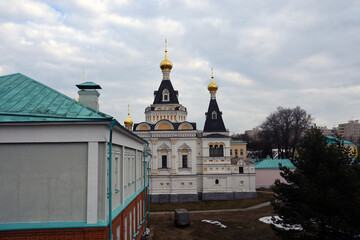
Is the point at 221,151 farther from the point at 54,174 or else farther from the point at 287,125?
the point at 54,174

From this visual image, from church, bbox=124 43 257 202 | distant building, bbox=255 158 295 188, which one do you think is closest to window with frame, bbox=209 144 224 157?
church, bbox=124 43 257 202

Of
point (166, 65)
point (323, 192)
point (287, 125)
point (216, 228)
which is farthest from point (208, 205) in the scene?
point (287, 125)

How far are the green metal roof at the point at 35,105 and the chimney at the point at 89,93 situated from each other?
2443mm

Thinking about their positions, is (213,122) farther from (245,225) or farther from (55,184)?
(55,184)

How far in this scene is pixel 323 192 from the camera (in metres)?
11.1

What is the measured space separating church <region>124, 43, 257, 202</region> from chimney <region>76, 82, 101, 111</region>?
18.5 meters

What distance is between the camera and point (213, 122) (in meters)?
33.0

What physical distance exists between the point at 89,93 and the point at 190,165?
64.8ft

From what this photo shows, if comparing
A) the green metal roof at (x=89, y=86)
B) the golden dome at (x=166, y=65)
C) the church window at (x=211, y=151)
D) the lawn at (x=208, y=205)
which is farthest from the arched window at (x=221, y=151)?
the green metal roof at (x=89, y=86)

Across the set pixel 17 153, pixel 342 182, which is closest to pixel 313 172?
pixel 342 182

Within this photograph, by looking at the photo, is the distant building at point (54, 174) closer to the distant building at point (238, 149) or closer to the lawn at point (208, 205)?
the lawn at point (208, 205)

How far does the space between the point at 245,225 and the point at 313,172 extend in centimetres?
990

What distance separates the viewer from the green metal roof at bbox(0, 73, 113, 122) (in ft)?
24.4

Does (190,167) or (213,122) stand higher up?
(213,122)
